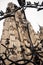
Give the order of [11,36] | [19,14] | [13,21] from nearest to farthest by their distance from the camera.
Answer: [11,36] → [13,21] → [19,14]

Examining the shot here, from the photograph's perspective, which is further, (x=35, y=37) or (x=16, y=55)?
(x=35, y=37)

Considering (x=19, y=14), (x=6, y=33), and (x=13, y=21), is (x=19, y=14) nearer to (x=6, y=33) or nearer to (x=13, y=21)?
(x=13, y=21)

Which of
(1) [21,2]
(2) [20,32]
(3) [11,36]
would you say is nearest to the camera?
(1) [21,2]

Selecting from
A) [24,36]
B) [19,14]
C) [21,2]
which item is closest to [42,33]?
[19,14]

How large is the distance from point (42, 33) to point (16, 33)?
7.69 meters

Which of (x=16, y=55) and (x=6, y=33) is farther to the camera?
(x=6, y=33)

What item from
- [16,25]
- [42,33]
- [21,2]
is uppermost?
[21,2]

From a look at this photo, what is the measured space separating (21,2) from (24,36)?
2240 centimetres

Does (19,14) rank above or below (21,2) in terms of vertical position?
below

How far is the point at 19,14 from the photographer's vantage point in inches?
1374

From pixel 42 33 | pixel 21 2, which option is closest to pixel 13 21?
pixel 42 33

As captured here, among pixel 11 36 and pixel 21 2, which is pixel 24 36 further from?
pixel 21 2

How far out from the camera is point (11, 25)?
3083 centimetres

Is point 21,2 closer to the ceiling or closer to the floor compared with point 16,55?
closer to the ceiling
